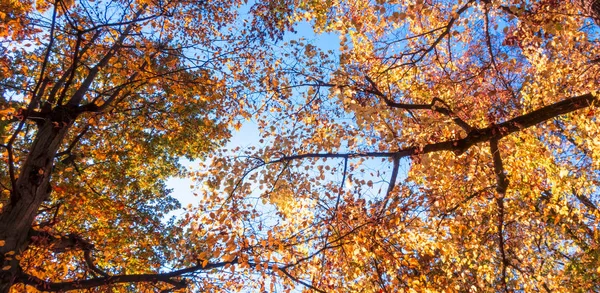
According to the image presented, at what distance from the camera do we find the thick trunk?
4.82 meters

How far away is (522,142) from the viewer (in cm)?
650

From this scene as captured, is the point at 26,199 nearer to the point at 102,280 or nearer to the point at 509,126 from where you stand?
the point at 102,280

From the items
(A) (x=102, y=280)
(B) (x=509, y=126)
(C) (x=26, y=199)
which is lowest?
(A) (x=102, y=280)

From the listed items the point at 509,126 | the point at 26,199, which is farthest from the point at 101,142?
the point at 509,126

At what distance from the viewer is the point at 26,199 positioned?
5297 mm

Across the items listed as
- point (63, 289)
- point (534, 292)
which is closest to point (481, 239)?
point (534, 292)

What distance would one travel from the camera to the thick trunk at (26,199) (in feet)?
15.8

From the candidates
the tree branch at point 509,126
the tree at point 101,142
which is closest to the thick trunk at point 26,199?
the tree at point 101,142

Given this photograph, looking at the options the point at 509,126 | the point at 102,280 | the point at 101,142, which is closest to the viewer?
the point at 509,126

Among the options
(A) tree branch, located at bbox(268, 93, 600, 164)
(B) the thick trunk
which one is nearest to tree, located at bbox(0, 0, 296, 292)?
(B) the thick trunk

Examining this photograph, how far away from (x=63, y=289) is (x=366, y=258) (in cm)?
464

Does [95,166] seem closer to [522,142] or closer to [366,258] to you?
[366,258]

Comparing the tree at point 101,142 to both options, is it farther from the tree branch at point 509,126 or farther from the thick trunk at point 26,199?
the tree branch at point 509,126

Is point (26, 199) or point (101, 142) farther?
point (101, 142)
